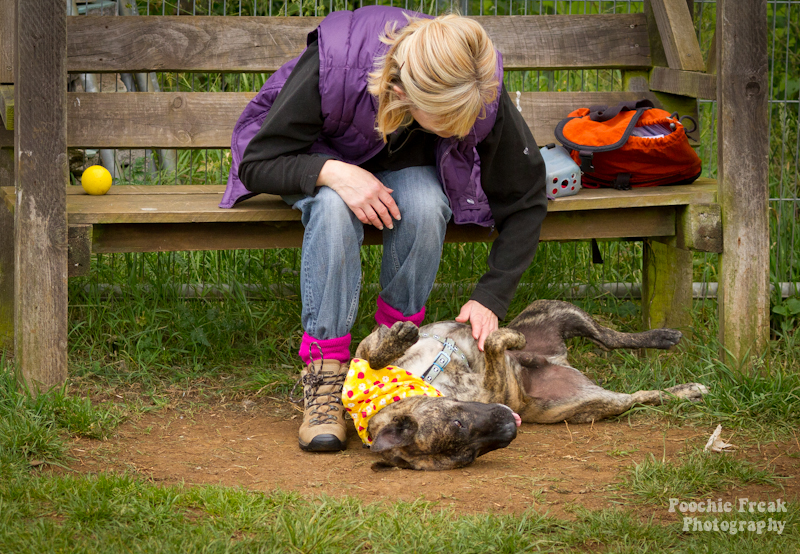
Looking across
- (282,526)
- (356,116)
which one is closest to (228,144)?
(356,116)

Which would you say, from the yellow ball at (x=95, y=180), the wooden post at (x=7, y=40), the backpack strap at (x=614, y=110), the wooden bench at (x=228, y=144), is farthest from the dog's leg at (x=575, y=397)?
the wooden post at (x=7, y=40)

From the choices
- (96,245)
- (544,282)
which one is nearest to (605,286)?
(544,282)

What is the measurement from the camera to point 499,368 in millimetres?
3145

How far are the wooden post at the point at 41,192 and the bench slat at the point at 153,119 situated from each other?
2.41 ft

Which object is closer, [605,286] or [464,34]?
[464,34]

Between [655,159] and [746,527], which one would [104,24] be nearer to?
[655,159]

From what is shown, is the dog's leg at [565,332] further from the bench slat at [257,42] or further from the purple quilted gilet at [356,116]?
the bench slat at [257,42]

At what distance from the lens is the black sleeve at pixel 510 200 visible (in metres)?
3.12

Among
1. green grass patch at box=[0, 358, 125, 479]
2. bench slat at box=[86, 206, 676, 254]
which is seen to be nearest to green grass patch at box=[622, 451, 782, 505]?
bench slat at box=[86, 206, 676, 254]

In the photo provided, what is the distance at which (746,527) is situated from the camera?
2.30m

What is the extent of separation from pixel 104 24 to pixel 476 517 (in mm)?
2959

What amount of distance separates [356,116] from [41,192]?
1.26 m

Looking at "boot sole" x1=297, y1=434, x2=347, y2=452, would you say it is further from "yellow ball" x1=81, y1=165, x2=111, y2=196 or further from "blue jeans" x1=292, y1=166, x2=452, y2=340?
"yellow ball" x1=81, y1=165, x2=111, y2=196

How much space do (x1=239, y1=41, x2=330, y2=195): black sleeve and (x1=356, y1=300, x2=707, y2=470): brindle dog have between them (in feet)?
2.16
